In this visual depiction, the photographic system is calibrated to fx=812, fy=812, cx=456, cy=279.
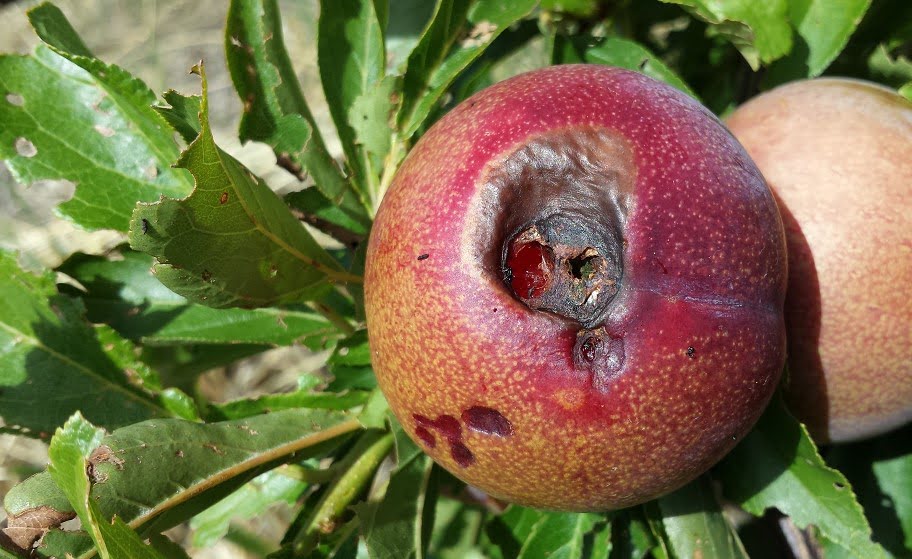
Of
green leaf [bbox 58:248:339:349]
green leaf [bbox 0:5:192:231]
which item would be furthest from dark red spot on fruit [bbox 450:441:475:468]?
green leaf [bbox 0:5:192:231]

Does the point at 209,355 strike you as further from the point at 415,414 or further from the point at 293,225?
the point at 415,414

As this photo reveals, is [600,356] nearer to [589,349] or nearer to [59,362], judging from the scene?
[589,349]

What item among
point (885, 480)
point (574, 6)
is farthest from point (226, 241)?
point (885, 480)

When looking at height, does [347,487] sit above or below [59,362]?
below

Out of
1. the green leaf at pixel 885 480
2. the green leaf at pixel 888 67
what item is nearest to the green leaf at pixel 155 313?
the green leaf at pixel 885 480

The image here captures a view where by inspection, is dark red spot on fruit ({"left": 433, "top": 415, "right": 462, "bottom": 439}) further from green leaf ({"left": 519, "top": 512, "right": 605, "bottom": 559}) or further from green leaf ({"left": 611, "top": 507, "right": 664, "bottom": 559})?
green leaf ({"left": 611, "top": 507, "right": 664, "bottom": 559})

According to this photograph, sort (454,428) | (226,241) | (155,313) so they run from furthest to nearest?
1. (155,313)
2. (226,241)
3. (454,428)

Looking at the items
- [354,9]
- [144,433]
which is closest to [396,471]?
[144,433]
